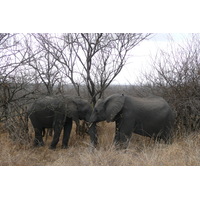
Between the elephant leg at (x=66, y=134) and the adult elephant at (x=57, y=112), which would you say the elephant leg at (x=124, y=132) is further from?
the elephant leg at (x=66, y=134)

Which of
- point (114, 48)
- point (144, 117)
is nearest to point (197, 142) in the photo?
point (144, 117)

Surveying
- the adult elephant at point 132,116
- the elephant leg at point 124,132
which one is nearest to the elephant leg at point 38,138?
the adult elephant at point 132,116

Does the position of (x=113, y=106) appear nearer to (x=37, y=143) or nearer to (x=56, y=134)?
(x=56, y=134)

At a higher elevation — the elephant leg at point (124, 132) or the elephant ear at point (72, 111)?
the elephant ear at point (72, 111)

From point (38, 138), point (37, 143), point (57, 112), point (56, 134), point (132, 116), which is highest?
point (57, 112)

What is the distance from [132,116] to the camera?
587cm

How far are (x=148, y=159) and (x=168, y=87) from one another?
10.8 feet

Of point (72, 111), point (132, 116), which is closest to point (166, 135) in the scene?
point (132, 116)

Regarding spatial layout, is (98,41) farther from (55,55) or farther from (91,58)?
(55,55)

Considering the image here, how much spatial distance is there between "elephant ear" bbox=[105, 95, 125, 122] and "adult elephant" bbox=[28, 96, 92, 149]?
572 mm

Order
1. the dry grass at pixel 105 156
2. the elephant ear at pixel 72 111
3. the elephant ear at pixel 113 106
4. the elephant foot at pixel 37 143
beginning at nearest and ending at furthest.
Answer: the dry grass at pixel 105 156, the elephant ear at pixel 113 106, the elephant ear at pixel 72 111, the elephant foot at pixel 37 143

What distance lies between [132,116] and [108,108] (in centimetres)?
56

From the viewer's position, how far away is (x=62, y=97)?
627cm

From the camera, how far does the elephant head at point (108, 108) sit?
5.78 meters
